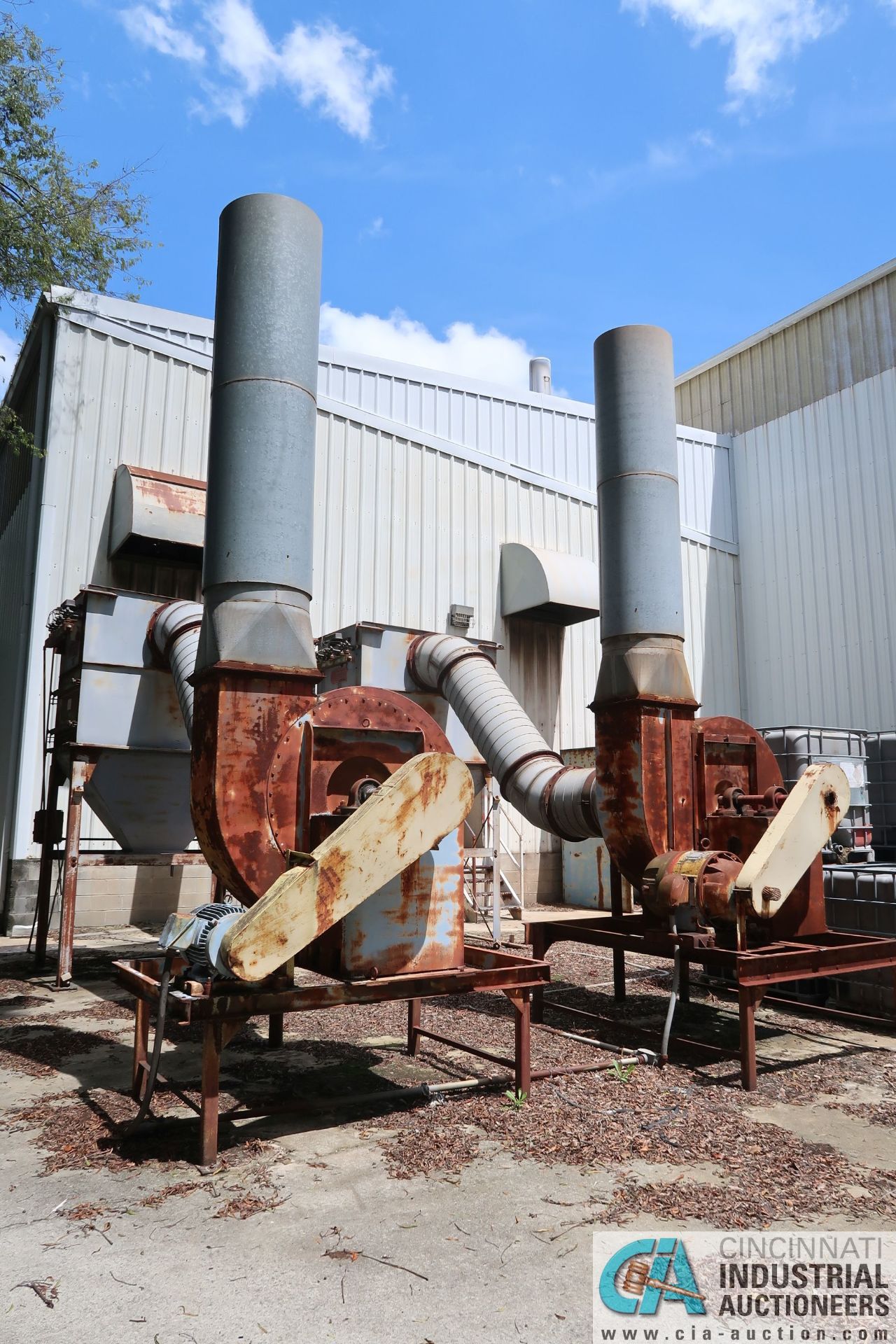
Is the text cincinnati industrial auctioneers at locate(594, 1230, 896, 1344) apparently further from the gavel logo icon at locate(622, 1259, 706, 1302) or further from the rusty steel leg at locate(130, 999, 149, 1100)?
the rusty steel leg at locate(130, 999, 149, 1100)

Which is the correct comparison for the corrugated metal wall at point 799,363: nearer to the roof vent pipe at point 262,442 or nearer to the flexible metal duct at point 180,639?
Answer: the flexible metal duct at point 180,639

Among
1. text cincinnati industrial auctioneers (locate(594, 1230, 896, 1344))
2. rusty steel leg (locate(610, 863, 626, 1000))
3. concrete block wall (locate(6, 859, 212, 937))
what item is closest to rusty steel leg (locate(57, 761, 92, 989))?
concrete block wall (locate(6, 859, 212, 937))

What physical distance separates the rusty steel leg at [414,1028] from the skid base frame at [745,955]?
1.19 meters

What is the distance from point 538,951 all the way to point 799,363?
14.8m

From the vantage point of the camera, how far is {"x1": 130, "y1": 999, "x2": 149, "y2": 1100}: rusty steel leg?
16.0 ft

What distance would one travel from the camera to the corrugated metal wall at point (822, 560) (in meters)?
15.8

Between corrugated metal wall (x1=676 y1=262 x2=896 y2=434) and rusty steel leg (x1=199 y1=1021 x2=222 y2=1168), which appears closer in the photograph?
rusty steel leg (x1=199 y1=1021 x2=222 y2=1168)

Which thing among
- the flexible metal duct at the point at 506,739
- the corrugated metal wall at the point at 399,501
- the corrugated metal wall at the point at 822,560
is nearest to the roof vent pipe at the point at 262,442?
the flexible metal duct at the point at 506,739

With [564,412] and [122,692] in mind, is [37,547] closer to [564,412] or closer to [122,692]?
[122,692]

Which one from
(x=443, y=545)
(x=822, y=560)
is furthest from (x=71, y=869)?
(x=822, y=560)

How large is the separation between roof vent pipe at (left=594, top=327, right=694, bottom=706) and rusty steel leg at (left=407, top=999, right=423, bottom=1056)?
2.42m

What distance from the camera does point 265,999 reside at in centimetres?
421

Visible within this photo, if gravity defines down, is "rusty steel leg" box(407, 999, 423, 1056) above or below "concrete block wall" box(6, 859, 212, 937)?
below

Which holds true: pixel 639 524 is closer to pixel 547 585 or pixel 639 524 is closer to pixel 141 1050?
pixel 141 1050
